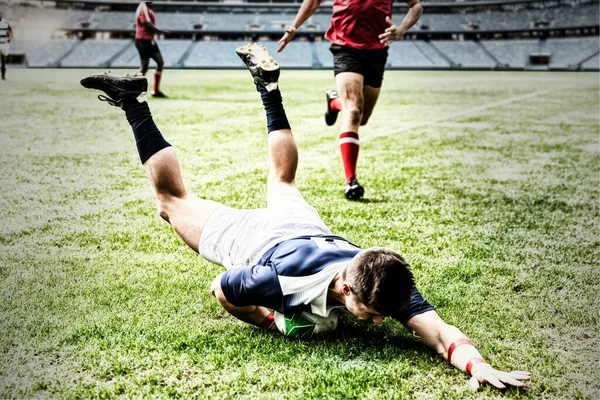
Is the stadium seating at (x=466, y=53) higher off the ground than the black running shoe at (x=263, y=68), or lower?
higher

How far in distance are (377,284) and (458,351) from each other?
0.51m

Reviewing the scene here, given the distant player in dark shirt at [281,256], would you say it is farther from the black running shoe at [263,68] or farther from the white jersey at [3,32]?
the white jersey at [3,32]

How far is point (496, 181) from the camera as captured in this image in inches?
235

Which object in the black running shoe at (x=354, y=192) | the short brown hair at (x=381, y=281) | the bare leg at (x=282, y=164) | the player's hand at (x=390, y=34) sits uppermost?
the player's hand at (x=390, y=34)

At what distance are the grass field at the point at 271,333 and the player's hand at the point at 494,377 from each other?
0.04 meters

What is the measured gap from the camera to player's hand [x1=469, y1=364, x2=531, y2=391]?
7.03 ft

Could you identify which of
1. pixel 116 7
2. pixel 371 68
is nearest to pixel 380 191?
pixel 371 68

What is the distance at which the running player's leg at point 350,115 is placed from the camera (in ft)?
17.0

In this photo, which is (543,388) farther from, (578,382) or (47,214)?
(47,214)

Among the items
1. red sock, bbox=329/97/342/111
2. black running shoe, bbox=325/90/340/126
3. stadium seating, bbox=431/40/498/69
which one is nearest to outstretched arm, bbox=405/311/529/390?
red sock, bbox=329/97/342/111

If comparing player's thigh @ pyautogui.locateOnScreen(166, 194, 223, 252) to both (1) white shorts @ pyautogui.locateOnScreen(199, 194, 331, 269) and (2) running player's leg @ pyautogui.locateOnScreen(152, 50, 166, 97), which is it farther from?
(2) running player's leg @ pyautogui.locateOnScreen(152, 50, 166, 97)

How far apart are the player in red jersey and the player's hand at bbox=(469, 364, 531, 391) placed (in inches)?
121

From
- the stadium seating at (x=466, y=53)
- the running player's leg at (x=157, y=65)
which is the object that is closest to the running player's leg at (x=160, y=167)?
the running player's leg at (x=157, y=65)

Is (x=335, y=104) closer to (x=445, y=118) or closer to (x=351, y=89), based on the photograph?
(x=351, y=89)
